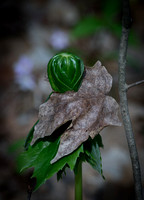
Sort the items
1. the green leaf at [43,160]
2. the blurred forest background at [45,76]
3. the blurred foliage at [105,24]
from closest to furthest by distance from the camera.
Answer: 1. the green leaf at [43,160]
2. the blurred forest background at [45,76]
3. the blurred foliage at [105,24]

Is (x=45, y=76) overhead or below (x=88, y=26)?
below

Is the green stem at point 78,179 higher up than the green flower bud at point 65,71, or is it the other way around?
the green flower bud at point 65,71

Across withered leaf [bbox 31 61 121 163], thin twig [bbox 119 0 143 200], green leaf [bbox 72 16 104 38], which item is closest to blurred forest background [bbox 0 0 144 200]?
green leaf [bbox 72 16 104 38]

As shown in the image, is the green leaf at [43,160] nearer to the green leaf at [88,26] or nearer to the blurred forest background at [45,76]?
the blurred forest background at [45,76]

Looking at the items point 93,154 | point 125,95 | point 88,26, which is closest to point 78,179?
point 93,154

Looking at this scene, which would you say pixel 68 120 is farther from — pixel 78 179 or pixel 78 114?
pixel 78 179

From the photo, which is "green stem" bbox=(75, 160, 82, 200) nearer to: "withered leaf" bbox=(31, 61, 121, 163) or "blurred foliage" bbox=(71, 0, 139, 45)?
"withered leaf" bbox=(31, 61, 121, 163)

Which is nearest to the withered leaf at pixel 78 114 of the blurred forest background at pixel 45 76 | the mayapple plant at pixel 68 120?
the mayapple plant at pixel 68 120
